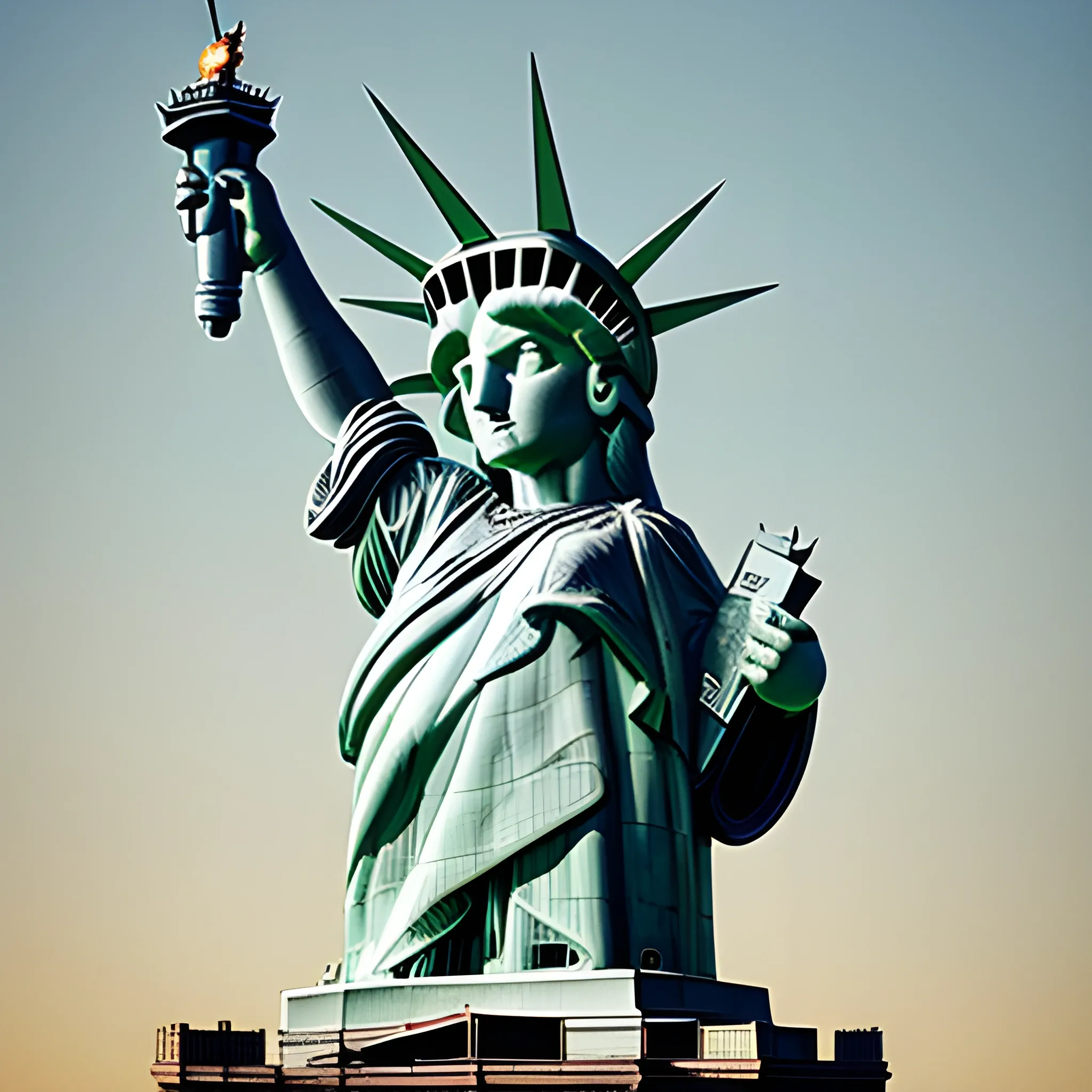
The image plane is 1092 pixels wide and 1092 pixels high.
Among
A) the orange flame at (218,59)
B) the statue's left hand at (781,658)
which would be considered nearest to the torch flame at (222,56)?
the orange flame at (218,59)

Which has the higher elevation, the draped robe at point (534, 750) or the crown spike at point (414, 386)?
the crown spike at point (414, 386)

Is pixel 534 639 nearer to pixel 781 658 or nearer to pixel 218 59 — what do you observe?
pixel 781 658

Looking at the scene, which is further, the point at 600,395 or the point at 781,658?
the point at 600,395

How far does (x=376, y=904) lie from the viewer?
3238 centimetres

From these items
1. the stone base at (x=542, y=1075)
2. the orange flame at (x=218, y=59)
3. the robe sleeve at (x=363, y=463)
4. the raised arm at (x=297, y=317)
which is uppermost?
the orange flame at (x=218, y=59)

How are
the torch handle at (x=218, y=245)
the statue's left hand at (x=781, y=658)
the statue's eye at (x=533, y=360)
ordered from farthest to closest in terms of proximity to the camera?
the torch handle at (x=218, y=245) → the statue's eye at (x=533, y=360) → the statue's left hand at (x=781, y=658)

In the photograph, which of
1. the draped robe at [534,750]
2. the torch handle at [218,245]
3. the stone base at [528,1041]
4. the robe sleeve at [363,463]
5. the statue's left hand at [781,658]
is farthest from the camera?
the torch handle at [218,245]

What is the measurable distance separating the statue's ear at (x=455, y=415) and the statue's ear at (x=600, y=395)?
210cm

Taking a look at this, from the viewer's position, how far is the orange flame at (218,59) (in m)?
35.6

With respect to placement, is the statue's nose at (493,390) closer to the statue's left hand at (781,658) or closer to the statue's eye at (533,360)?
the statue's eye at (533,360)

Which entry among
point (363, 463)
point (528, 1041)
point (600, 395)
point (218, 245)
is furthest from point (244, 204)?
point (528, 1041)

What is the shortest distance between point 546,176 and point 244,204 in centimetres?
433

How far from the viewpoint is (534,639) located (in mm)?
31969

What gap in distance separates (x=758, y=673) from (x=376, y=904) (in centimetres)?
555
